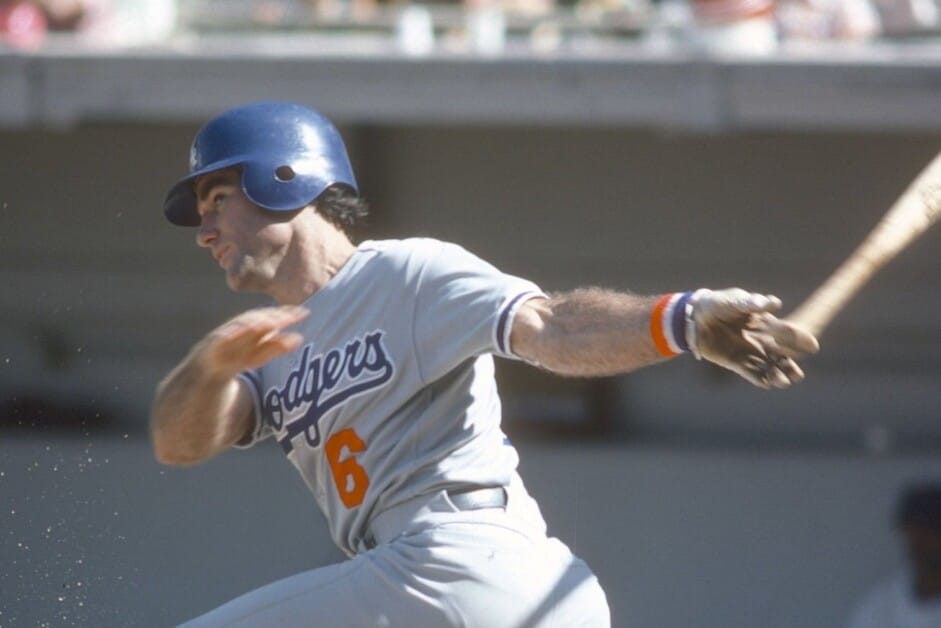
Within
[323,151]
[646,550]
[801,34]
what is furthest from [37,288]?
[323,151]

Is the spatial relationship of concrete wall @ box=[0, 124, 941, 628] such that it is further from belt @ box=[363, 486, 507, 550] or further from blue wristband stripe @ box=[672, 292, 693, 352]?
blue wristband stripe @ box=[672, 292, 693, 352]

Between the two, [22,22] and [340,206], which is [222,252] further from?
[22,22]

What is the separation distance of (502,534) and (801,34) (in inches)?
173

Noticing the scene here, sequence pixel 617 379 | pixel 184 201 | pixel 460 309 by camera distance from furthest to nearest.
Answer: pixel 617 379 < pixel 184 201 < pixel 460 309

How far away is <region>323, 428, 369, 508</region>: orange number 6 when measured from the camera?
3039mm

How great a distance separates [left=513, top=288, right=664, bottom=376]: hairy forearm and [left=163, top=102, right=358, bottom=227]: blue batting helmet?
0.61 metres

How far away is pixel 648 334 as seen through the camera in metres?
2.67

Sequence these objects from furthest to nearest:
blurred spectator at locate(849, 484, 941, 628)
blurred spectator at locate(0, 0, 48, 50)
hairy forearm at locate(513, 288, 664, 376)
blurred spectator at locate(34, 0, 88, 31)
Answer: blurred spectator at locate(34, 0, 88, 31)
blurred spectator at locate(0, 0, 48, 50)
blurred spectator at locate(849, 484, 941, 628)
hairy forearm at locate(513, 288, 664, 376)

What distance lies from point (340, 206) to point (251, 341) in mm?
587

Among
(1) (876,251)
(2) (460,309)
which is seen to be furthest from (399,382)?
(1) (876,251)

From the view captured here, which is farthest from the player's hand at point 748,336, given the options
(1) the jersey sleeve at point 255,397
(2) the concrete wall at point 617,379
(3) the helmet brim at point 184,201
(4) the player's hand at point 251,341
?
(2) the concrete wall at point 617,379

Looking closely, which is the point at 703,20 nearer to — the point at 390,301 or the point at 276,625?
the point at 390,301

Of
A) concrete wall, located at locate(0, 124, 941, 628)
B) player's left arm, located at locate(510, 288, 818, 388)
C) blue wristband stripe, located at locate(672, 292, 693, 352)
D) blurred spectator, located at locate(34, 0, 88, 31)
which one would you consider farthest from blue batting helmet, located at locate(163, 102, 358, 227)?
blurred spectator, located at locate(34, 0, 88, 31)

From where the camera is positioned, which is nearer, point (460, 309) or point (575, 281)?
point (460, 309)
